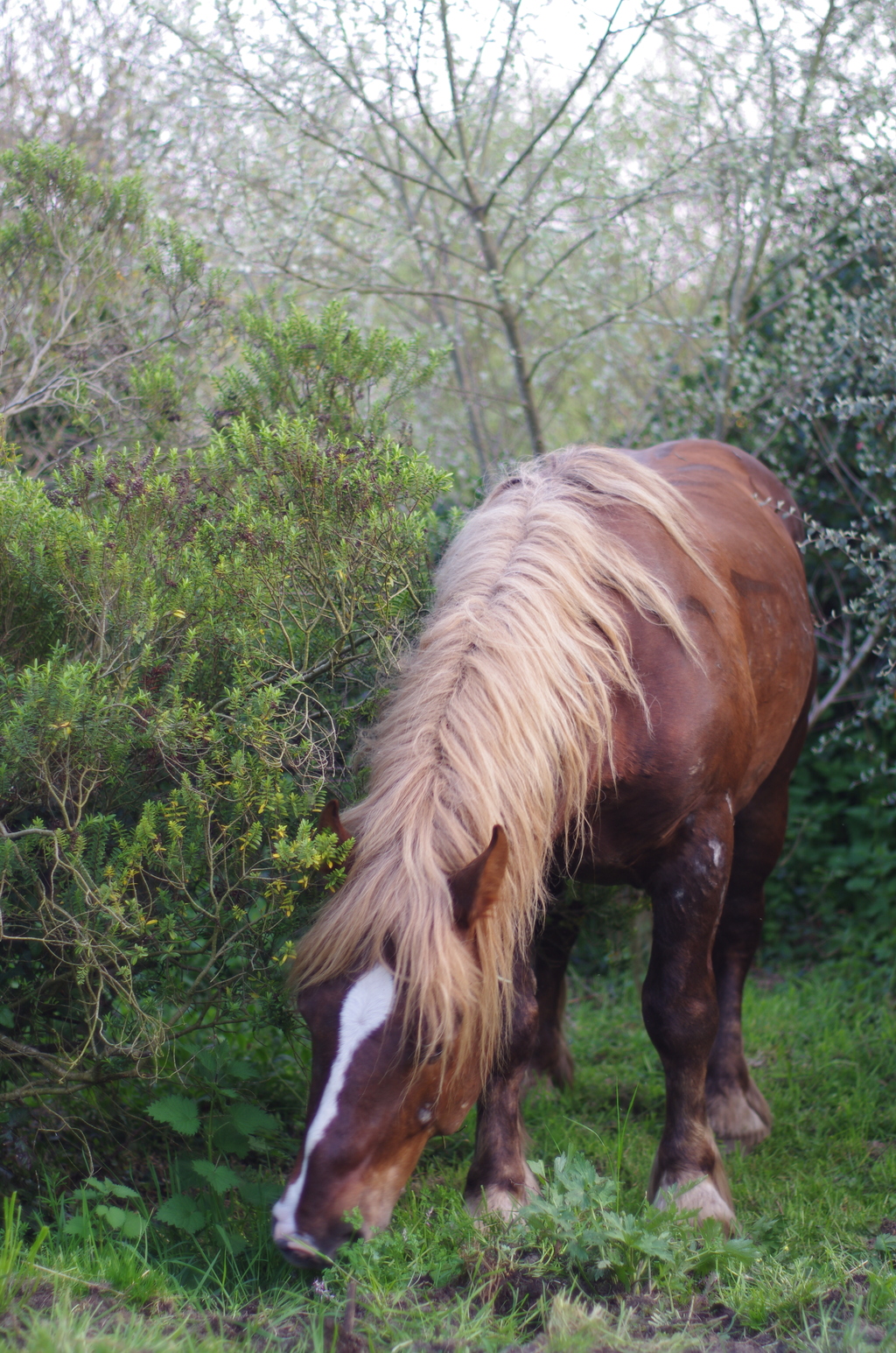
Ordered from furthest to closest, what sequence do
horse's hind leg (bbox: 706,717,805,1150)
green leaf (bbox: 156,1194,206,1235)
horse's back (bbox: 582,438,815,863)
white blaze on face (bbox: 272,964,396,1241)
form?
horse's hind leg (bbox: 706,717,805,1150)
horse's back (bbox: 582,438,815,863)
green leaf (bbox: 156,1194,206,1235)
white blaze on face (bbox: 272,964,396,1241)

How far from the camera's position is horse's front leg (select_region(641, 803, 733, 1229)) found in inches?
112

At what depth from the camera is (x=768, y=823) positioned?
4168mm

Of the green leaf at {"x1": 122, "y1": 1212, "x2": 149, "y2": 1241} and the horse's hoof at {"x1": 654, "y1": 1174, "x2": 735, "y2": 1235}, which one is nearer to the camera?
the green leaf at {"x1": 122, "y1": 1212, "x2": 149, "y2": 1241}

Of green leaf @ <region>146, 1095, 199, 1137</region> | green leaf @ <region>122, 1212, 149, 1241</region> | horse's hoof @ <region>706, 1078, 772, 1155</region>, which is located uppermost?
green leaf @ <region>146, 1095, 199, 1137</region>

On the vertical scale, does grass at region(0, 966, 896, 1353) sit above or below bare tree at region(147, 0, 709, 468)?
below

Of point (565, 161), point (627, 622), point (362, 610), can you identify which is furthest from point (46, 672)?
point (565, 161)

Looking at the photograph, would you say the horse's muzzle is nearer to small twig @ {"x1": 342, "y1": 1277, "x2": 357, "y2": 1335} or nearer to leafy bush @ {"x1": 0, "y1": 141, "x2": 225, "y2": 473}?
small twig @ {"x1": 342, "y1": 1277, "x2": 357, "y2": 1335}

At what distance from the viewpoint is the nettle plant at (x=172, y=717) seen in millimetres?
2244

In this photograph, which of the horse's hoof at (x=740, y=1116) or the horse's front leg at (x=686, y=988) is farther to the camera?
the horse's hoof at (x=740, y=1116)

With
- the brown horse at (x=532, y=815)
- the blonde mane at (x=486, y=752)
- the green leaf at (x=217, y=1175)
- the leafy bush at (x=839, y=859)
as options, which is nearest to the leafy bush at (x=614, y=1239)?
the brown horse at (x=532, y=815)

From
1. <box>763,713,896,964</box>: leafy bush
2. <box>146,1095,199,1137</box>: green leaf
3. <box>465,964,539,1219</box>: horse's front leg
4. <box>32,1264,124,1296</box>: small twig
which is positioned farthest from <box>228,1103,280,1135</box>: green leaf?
<box>763,713,896,964</box>: leafy bush

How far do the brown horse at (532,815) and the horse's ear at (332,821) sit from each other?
0.4 inches

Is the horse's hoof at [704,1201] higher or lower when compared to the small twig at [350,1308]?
lower

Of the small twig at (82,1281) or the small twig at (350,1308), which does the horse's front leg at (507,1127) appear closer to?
the small twig at (350,1308)
